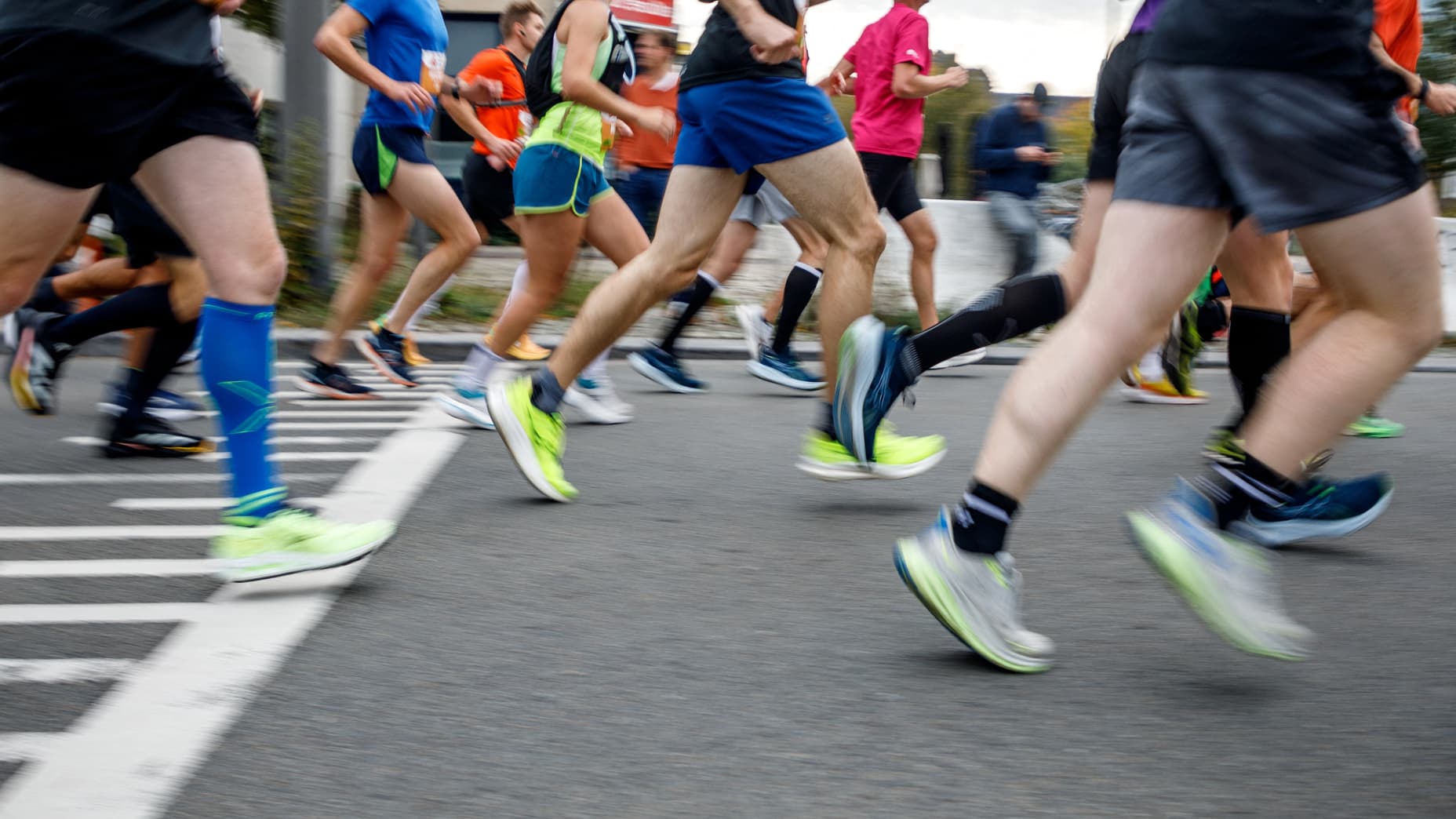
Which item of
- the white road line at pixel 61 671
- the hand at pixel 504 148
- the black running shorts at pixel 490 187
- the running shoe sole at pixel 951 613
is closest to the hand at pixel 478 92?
the black running shorts at pixel 490 187

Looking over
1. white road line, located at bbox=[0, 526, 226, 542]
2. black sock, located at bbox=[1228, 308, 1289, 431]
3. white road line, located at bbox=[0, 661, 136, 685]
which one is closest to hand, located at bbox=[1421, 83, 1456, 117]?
black sock, located at bbox=[1228, 308, 1289, 431]

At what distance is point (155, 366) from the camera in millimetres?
5094

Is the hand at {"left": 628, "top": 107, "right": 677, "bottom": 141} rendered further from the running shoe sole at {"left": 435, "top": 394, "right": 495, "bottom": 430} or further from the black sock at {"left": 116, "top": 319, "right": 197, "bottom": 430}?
the black sock at {"left": 116, "top": 319, "right": 197, "bottom": 430}

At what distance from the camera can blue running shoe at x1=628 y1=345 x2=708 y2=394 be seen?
23.7 feet

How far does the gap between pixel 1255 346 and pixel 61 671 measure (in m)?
3.11

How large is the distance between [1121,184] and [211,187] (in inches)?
69.8

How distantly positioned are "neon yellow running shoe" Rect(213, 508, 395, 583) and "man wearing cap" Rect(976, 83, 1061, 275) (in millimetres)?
7638

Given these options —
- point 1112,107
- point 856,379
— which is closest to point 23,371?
point 856,379

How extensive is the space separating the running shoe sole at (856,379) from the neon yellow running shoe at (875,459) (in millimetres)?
118

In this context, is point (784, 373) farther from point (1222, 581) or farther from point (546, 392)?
point (1222, 581)

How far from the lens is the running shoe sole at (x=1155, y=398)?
7113mm

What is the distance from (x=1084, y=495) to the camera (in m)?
4.61

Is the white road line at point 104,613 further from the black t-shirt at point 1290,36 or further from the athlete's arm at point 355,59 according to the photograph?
the athlete's arm at point 355,59

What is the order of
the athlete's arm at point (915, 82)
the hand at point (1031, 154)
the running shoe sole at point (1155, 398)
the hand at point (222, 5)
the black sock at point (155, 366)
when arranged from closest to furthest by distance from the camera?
the hand at point (222, 5), the black sock at point (155, 366), the running shoe sole at point (1155, 398), the athlete's arm at point (915, 82), the hand at point (1031, 154)
